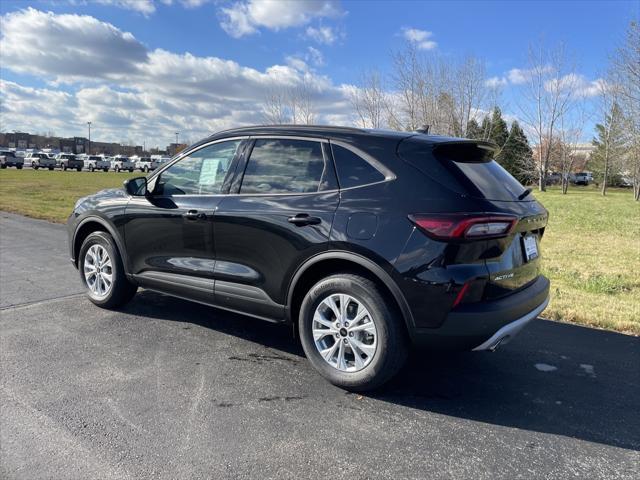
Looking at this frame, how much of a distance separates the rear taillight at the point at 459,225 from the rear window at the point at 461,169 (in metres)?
0.18

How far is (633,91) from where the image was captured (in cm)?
2483

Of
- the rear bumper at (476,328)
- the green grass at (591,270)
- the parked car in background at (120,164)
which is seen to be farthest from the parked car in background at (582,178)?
the rear bumper at (476,328)

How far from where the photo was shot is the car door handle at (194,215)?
4109mm

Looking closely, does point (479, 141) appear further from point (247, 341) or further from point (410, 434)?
point (247, 341)

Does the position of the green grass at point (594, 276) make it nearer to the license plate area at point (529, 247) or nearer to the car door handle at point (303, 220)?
the license plate area at point (529, 247)

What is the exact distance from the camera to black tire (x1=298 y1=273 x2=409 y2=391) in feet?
10.5

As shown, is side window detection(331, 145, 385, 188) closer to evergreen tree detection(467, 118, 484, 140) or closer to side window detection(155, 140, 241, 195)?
side window detection(155, 140, 241, 195)

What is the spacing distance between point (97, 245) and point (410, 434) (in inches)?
145

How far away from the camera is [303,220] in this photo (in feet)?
11.5

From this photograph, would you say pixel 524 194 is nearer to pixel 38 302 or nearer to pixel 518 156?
pixel 38 302

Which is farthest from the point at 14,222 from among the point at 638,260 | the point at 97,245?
the point at 638,260

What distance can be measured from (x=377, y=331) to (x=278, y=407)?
81cm

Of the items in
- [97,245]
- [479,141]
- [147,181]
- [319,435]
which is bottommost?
[319,435]

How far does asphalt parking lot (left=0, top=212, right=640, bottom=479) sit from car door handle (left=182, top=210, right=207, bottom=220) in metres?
1.07
